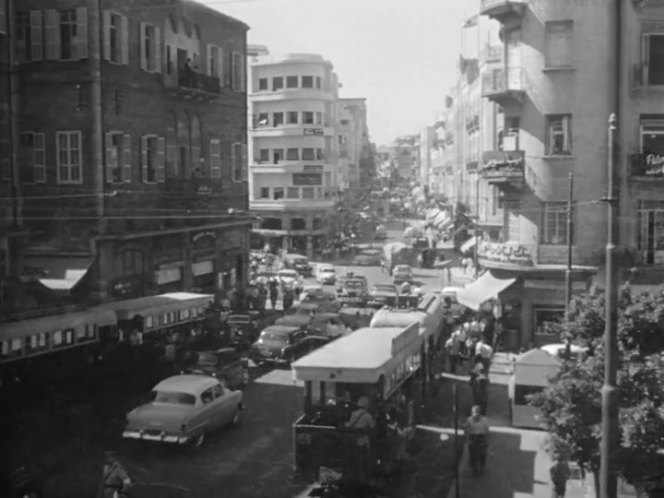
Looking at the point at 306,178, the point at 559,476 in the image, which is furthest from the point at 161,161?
the point at 559,476

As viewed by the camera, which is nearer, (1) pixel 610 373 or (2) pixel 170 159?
(1) pixel 610 373

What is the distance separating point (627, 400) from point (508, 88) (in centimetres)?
2176

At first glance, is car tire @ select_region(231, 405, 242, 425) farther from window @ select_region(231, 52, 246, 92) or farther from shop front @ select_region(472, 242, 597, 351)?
window @ select_region(231, 52, 246, 92)

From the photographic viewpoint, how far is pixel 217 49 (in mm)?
43906

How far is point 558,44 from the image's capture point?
32.2 m

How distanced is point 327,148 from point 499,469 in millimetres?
50742

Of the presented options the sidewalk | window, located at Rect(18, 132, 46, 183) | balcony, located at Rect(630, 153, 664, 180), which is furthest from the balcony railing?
the sidewalk

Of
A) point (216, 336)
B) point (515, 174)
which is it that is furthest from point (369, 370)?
point (515, 174)


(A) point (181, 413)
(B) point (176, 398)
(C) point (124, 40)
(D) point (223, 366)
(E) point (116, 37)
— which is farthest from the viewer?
(C) point (124, 40)

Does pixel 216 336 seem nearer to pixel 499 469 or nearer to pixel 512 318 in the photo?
pixel 512 318

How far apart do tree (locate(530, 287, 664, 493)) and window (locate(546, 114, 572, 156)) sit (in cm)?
1707

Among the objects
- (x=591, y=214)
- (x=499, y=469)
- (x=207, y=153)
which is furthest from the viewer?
(x=207, y=153)

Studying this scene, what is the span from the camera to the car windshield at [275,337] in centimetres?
2952

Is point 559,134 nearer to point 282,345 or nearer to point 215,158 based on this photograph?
point 282,345
